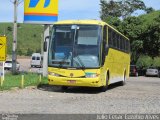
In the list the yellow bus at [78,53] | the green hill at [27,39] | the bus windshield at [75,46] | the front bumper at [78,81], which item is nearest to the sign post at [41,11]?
the yellow bus at [78,53]

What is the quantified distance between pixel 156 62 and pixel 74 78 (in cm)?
6174

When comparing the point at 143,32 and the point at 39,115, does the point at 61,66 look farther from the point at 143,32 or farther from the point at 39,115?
the point at 143,32

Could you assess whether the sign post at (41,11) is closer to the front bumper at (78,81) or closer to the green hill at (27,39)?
the front bumper at (78,81)

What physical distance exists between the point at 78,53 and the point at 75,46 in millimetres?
374

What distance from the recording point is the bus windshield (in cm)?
2125

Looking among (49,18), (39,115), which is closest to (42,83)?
(49,18)

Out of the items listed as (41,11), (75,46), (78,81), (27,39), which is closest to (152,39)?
(41,11)

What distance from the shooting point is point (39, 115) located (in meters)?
12.9

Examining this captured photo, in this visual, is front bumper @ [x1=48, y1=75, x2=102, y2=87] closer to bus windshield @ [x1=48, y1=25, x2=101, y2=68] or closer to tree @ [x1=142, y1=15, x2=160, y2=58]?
bus windshield @ [x1=48, y1=25, x2=101, y2=68]

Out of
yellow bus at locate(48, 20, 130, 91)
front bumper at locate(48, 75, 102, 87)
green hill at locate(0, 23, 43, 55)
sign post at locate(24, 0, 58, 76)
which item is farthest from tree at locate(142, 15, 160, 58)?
green hill at locate(0, 23, 43, 55)

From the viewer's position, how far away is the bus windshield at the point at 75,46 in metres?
21.2

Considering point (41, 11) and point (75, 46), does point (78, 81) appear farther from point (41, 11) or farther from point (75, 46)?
point (41, 11)

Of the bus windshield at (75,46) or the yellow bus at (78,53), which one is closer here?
the yellow bus at (78,53)

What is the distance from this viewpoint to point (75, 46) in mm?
21453
